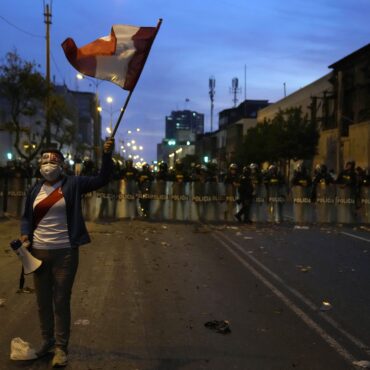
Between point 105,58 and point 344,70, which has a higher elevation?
point 344,70

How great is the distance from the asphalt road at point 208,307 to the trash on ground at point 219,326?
8 centimetres

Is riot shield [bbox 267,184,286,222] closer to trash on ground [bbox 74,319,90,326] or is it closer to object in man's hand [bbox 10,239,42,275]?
trash on ground [bbox 74,319,90,326]

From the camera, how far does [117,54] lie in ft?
19.7

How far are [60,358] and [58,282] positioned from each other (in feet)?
2.07

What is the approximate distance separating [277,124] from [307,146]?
3.83 m

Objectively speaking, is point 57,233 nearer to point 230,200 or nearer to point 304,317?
point 304,317

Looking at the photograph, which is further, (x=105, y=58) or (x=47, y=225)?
(x=105, y=58)

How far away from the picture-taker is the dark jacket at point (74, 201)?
207 inches

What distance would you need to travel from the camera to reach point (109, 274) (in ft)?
31.7

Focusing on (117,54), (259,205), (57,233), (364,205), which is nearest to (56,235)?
(57,233)

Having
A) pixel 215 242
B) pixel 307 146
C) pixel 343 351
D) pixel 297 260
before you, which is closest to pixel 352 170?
pixel 215 242

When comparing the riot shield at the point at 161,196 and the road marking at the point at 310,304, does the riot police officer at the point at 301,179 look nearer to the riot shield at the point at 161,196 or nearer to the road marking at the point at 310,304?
the riot shield at the point at 161,196

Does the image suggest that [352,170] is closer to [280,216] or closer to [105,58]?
[280,216]

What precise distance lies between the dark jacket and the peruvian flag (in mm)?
993
